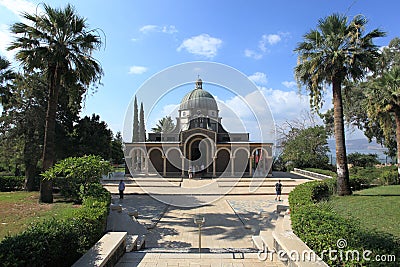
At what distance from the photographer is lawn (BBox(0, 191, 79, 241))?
29.0ft

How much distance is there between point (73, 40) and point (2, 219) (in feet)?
28.7

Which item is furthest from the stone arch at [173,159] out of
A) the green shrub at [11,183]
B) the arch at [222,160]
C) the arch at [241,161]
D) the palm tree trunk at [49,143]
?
the palm tree trunk at [49,143]

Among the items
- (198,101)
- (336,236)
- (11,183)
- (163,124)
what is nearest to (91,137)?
(11,183)

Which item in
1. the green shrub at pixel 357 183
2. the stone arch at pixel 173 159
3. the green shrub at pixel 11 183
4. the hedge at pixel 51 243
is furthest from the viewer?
the stone arch at pixel 173 159

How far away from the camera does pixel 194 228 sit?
458 inches

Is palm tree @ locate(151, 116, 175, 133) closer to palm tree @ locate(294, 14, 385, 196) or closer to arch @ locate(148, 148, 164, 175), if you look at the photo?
arch @ locate(148, 148, 164, 175)

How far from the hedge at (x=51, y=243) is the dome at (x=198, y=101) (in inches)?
1343

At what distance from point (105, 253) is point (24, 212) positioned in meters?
8.06

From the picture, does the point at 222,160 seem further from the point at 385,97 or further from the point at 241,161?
the point at 385,97

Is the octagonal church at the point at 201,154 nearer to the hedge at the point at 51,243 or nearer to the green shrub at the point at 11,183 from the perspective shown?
the green shrub at the point at 11,183

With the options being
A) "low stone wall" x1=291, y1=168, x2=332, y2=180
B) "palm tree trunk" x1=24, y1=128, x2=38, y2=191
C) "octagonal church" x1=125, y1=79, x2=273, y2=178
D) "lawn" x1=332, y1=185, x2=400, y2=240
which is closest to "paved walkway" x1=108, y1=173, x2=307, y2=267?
"lawn" x1=332, y1=185, x2=400, y2=240

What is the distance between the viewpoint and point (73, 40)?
13.4m

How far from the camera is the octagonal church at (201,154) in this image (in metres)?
31.9

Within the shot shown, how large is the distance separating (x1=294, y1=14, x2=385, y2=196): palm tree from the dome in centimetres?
2589
